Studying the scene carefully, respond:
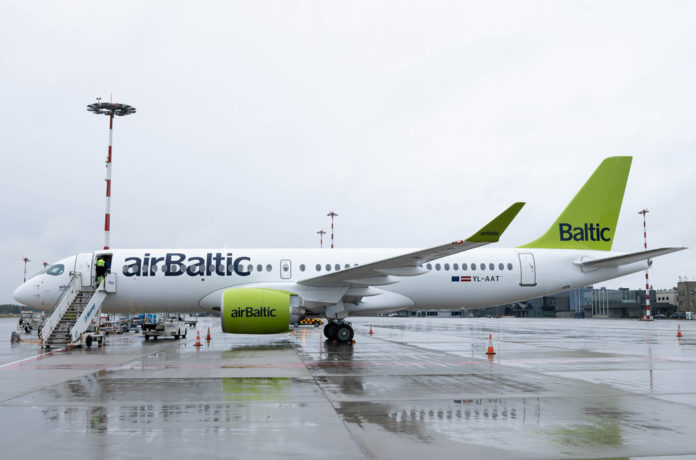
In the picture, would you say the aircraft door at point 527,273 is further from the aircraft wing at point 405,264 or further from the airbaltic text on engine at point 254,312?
the airbaltic text on engine at point 254,312

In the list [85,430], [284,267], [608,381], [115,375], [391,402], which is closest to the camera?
[85,430]

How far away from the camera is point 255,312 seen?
15492 millimetres

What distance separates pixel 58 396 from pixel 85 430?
259 centimetres

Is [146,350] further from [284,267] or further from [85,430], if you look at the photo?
[85,430]

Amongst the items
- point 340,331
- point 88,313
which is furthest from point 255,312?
point 88,313

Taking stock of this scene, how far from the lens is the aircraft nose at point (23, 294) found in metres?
18.7

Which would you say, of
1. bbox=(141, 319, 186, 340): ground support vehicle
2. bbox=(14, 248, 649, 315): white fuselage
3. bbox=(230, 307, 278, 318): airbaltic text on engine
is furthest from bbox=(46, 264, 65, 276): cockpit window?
bbox=(230, 307, 278, 318): airbaltic text on engine

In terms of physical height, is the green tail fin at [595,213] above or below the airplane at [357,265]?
above

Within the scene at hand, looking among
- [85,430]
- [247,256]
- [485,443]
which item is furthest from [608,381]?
[247,256]

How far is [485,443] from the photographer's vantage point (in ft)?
17.5

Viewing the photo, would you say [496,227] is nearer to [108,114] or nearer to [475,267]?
[475,267]

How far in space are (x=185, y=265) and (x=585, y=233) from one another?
572 inches

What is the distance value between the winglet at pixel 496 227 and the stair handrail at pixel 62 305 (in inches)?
524

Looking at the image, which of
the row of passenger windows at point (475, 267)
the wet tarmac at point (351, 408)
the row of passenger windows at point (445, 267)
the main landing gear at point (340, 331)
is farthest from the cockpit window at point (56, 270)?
the row of passenger windows at point (475, 267)
